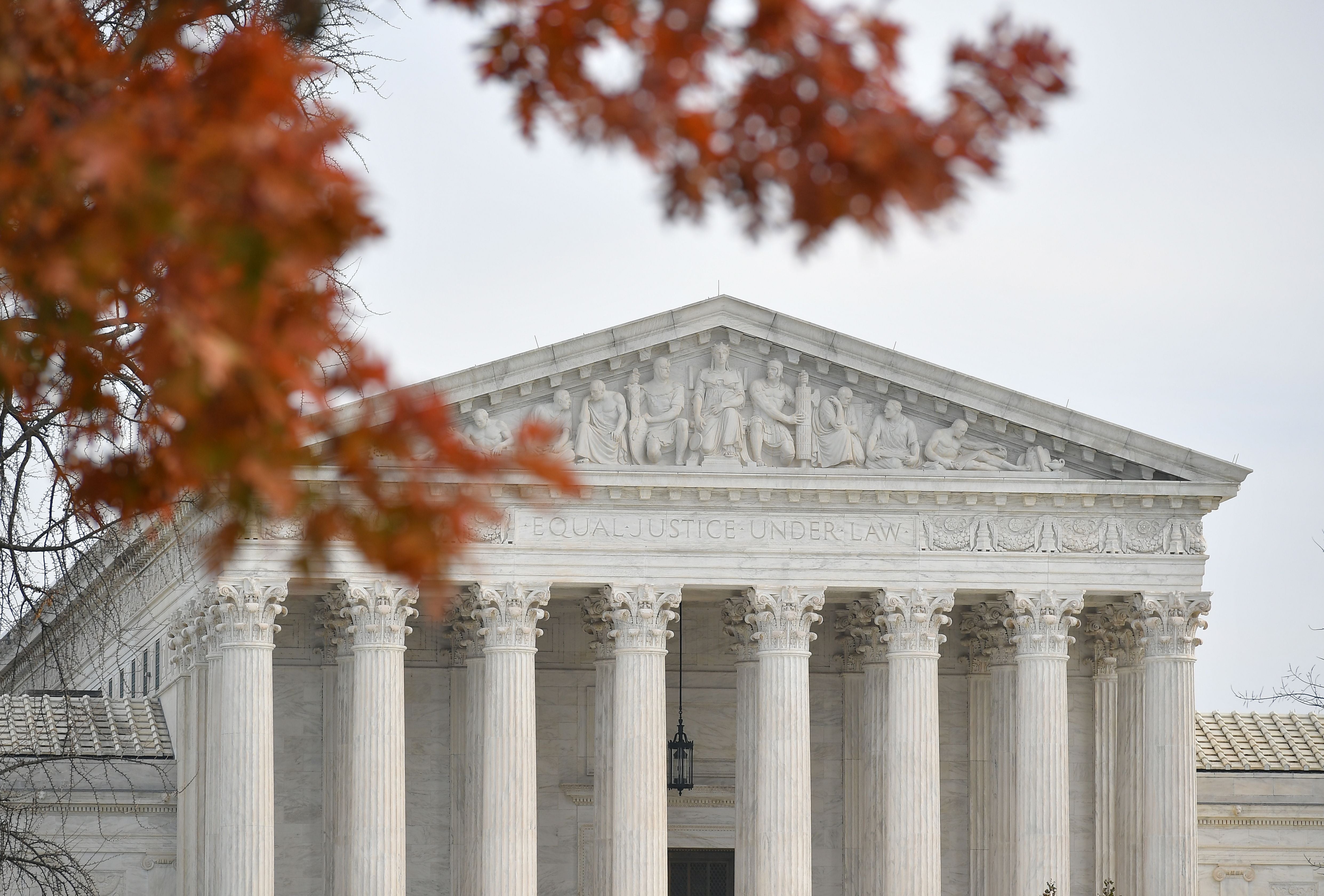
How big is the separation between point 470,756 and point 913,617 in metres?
11.0

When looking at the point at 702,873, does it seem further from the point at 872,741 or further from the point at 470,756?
the point at 470,756

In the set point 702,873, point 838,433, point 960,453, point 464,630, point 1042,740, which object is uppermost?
point 838,433

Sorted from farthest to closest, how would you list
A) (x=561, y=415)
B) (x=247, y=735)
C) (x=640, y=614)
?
(x=561, y=415), (x=640, y=614), (x=247, y=735)

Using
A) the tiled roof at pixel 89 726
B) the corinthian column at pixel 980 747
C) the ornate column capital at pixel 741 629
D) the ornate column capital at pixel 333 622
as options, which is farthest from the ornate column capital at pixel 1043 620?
the tiled roof at pixel 89 726

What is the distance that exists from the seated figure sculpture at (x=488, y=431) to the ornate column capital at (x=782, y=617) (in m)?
6.61

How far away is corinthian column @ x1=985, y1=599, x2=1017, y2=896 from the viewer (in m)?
53.1

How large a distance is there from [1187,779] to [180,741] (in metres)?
23.9

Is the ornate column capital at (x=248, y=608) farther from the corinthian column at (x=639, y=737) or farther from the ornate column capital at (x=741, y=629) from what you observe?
the ornate column capital at (x=741, y=629)

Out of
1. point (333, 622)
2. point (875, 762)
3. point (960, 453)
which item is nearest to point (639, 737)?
point (875, 762)

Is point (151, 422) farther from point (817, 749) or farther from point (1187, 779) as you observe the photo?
point (817, 749)

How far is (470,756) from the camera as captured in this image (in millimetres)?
52219

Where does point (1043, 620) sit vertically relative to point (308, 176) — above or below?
below

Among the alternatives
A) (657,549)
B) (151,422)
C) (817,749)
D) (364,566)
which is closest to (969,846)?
(817,749)

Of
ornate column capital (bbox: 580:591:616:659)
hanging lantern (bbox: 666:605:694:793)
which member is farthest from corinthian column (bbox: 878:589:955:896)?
ornate column capital (bbox: 580:591:616:659)
